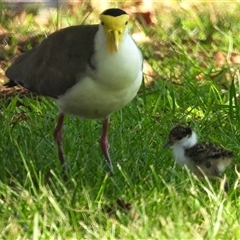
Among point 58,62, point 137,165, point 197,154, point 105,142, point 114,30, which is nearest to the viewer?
point 114,30

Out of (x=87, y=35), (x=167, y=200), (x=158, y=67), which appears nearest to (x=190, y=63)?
(x=158, y=67)

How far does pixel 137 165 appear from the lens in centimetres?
566

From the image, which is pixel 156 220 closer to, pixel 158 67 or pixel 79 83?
pixel 79 83

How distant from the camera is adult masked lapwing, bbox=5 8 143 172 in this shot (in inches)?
212

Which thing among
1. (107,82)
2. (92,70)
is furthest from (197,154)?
(92,70)

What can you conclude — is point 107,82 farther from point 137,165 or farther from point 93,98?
point 137,165

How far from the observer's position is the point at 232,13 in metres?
Result: 8.89

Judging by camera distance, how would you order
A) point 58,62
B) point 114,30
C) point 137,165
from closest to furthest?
point 114,30 < point 137,165 < point 58,62

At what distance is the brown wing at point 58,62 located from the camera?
18.3 feet

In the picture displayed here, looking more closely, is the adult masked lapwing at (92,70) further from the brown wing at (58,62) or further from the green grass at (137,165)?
the green grass at (137,165)

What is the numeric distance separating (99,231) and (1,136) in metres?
1.83

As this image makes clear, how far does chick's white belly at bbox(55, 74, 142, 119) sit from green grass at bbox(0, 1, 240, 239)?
0.32m

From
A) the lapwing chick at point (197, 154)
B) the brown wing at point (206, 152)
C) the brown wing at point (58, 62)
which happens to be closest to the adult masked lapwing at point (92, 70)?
the brown wing at point (58, 62)

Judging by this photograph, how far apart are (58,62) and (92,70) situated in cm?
42
